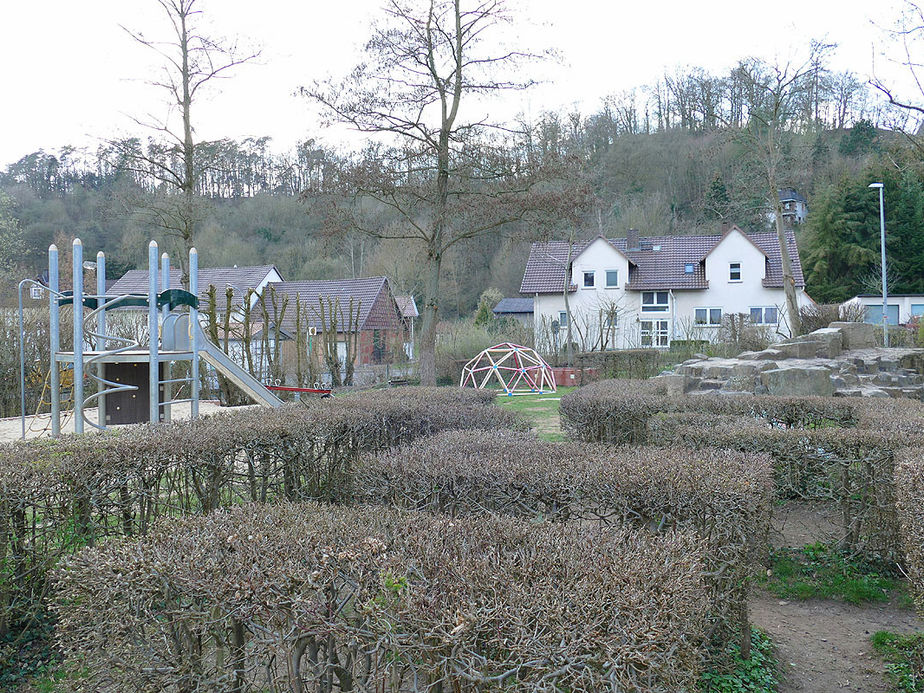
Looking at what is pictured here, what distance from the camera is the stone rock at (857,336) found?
49.9 ft

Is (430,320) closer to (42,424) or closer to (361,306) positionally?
(42,424)

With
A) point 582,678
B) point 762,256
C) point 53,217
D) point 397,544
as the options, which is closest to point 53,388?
point 397,544

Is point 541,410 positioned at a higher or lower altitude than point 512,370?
lower

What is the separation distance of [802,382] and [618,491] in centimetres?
809

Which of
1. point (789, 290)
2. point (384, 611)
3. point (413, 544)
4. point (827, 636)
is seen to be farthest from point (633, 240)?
point (384, 611)

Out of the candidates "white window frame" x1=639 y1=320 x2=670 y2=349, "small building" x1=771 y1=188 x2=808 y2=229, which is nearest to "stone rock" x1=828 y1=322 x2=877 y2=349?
"white window frame" x1=639 y1=320 x2=670 y2=349

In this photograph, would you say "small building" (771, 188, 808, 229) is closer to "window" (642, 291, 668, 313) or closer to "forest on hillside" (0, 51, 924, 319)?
"forest on hillside" (0, 51, 924, 319)

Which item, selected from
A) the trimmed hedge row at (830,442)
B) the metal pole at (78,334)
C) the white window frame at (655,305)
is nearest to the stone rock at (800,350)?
the trimmed hedge row at (830,442)

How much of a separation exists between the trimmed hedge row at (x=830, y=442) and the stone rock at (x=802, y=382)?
105 inches

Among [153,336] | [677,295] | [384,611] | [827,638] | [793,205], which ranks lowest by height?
[827,638]

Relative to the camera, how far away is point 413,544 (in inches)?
108

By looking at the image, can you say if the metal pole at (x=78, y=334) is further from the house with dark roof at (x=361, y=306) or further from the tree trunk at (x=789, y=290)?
the house with dark roof at (x=361, y=306)

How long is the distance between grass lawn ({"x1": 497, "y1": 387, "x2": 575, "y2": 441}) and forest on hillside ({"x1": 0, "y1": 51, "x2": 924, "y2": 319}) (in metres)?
11.5

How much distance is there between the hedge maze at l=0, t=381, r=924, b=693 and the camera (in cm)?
217
